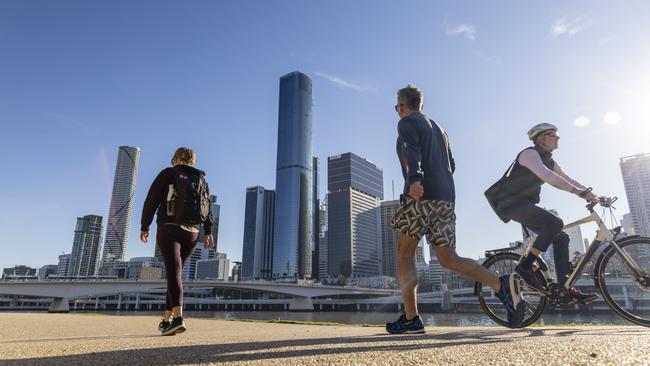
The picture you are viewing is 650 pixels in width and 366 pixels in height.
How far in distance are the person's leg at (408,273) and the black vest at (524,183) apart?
1.47 m

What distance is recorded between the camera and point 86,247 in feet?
610

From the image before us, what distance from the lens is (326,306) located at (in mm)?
95812

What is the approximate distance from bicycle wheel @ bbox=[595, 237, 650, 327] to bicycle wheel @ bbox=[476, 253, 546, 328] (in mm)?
536

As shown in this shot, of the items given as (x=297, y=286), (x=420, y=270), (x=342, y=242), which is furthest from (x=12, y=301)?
(x=420, y=270)

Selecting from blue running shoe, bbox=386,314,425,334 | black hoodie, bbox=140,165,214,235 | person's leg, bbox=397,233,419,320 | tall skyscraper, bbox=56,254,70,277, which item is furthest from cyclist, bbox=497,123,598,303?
tall skyscraper, bbox=56,254,70,277

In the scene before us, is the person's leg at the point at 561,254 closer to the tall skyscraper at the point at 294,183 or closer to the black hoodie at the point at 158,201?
the black hoodie at the point at 158,201

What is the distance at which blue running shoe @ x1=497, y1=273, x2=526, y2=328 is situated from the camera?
3615mm

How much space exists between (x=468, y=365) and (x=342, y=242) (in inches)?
5991

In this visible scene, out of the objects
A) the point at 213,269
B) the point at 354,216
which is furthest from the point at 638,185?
the point at 213,269

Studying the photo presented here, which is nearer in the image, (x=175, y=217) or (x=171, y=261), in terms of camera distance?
(x=171, y=261)

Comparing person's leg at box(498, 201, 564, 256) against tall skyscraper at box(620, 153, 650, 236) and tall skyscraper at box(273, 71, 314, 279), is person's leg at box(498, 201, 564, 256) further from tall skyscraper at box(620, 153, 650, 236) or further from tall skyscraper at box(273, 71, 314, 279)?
tall skyscraper at box(273, 71, 314, 279)

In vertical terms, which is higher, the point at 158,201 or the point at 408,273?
the point at 158,201

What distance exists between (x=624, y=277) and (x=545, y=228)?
860 mm

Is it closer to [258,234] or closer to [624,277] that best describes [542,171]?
[624,277]
